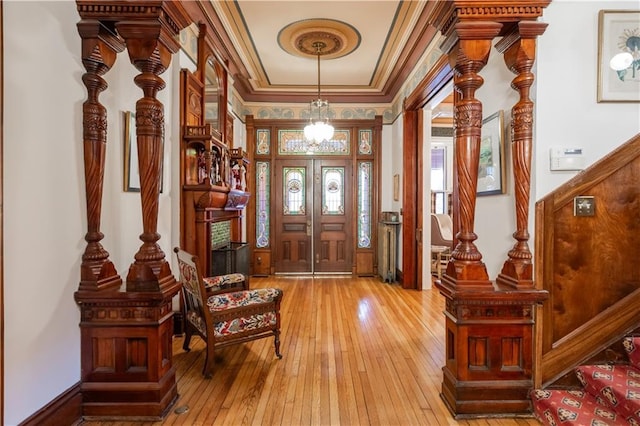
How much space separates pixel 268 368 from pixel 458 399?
1.33 metres

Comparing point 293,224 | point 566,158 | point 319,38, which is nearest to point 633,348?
point 566,158

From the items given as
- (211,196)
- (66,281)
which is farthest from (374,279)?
(66,281)

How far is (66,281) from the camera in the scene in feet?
5.93

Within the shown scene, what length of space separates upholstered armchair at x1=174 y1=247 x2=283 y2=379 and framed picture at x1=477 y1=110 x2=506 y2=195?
1830 millimetres

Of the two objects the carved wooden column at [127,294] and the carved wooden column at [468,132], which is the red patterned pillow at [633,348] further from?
the carved wooden column at [127,294]

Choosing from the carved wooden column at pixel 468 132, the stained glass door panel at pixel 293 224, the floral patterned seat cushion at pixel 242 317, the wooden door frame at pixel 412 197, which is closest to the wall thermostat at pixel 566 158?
the carved wooden column at pixel 468 132

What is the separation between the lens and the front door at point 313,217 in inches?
228

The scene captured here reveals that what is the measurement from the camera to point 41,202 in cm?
165

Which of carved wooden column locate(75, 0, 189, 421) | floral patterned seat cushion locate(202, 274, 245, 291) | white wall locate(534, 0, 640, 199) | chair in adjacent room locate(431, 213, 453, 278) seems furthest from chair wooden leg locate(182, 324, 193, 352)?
chair in adjacent room locate(431, 213, 453, 278)

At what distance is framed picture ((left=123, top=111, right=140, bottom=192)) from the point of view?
2301 millimetres

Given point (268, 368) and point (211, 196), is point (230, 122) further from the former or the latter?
point (268, 368)

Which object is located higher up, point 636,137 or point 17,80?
point 17,80

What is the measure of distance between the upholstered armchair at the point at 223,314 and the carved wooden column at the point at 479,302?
138 cm

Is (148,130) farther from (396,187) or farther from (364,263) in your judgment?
(364,263)
